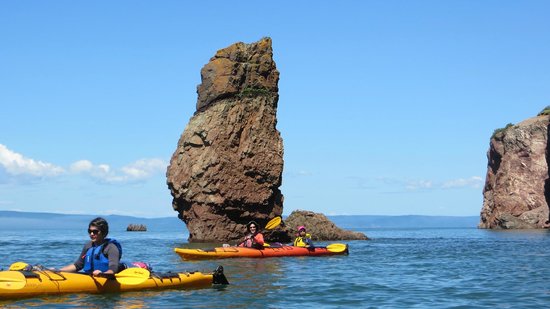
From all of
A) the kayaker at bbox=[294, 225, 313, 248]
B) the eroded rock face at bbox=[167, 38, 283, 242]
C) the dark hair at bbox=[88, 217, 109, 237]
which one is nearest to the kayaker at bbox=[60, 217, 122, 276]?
the dark hair at bbox=[88, 217, 109, 237]

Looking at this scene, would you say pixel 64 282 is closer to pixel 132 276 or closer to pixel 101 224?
pixel 132 276

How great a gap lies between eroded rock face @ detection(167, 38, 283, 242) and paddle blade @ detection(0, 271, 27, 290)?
3021 cm

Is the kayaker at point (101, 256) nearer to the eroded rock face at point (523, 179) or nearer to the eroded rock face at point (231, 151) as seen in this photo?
the eroded rock face at point (231, 151)

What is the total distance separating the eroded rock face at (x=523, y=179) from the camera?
3568 inches

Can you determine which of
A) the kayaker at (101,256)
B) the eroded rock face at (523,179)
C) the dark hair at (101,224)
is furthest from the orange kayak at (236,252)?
the eroded rock face at (523,179)

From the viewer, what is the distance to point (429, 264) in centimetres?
2970

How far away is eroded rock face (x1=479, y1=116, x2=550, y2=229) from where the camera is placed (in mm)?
90631

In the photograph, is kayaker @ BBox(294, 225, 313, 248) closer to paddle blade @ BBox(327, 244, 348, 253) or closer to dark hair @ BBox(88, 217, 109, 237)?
paddle blade @ BBox(327, 244, 348, 253)

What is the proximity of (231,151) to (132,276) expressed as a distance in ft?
102

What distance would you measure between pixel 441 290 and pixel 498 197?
8027cm

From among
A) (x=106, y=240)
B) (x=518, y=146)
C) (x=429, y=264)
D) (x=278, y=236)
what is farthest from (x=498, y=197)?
(x=106, y=240)

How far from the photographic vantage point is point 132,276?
17.8 meters

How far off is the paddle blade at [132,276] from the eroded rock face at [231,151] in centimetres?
2899

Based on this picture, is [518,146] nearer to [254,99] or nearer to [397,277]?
[254,99]
